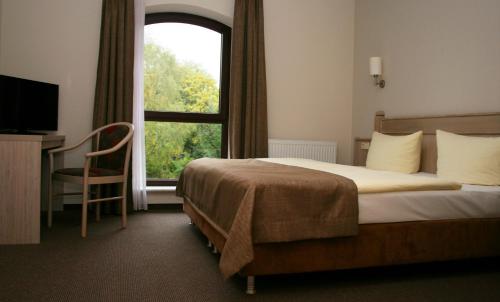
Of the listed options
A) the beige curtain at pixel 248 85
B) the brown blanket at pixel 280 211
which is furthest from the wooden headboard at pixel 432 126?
the brown blanket at pixel 280 211

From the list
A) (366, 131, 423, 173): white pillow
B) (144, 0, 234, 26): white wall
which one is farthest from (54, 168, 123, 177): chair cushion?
(366, 131, 423, 173): white pillow

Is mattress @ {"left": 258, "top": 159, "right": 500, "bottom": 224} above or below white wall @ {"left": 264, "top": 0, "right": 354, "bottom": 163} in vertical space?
below

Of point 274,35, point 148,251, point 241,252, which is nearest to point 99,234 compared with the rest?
point 148,251

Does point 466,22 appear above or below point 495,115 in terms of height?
above

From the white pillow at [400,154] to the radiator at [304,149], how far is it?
1.11 meters

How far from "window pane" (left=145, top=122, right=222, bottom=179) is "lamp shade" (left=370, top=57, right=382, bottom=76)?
72.7 inches

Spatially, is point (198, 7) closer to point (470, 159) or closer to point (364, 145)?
point (364, 145)

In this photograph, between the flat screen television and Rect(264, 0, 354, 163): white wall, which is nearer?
the flat screen television

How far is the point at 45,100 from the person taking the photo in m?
3.75

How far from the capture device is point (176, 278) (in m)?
2.23

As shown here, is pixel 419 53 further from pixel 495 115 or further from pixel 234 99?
pixel 234 99

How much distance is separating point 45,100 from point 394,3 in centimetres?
363

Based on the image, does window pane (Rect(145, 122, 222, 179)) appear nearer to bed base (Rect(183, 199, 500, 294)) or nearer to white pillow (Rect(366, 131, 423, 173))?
white pillow (Rect(366, 131, 423, 173))

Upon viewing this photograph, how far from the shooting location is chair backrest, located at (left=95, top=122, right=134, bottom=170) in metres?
3.47
